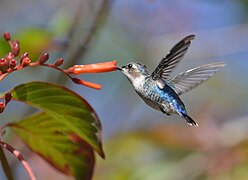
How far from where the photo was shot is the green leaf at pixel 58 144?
5.99ft

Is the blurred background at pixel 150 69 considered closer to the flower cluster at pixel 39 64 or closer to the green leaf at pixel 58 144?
the green leaf at pixel 58 144

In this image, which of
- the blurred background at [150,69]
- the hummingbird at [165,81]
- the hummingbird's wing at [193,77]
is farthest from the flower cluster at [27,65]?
the blurred background at [150,69]

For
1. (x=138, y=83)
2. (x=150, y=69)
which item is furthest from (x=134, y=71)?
(x=150, y=69)

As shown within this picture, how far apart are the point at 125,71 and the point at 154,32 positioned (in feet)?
9.07

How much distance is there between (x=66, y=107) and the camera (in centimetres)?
167

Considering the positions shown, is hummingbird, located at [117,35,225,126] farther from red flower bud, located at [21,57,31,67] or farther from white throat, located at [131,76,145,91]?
red flower bud, located at [21,57,31,67]

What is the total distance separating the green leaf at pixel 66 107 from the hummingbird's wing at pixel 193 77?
0.47 m

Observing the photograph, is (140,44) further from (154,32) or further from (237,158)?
(237,158)

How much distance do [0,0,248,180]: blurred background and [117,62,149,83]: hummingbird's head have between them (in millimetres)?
605

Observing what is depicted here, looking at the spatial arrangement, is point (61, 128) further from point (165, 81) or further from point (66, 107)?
point (165, 81)

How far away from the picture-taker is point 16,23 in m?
4.21

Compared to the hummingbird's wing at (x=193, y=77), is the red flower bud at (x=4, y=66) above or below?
below

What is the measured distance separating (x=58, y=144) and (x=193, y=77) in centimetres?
Answer: 52

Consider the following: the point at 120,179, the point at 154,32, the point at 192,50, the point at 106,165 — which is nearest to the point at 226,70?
the point at 154,32
